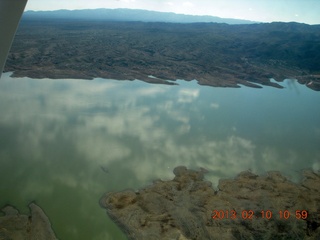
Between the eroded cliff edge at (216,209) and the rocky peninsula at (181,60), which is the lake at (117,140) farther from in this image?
the rocky peninsula at (181,60)

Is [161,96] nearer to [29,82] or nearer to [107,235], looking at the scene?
[29,82]

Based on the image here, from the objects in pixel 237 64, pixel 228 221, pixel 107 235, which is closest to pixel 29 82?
pixel 107 235

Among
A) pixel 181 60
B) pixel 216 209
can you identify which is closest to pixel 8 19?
pixel 216 209

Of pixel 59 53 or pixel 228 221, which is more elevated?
pixel 59 53
